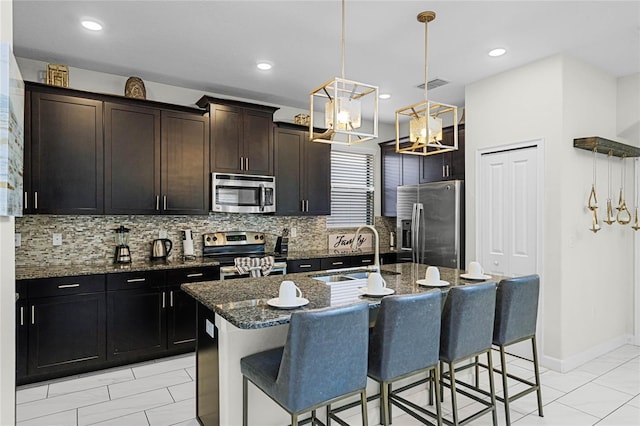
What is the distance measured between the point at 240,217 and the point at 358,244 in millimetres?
1963

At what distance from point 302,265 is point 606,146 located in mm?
3307

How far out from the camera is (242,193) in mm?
4500

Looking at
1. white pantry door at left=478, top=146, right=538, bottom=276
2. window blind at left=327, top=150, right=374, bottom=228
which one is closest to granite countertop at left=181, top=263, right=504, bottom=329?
white pantry door at left=478, top=146, right=538, bottom=276

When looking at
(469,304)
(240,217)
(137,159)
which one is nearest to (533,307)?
Answer: (469,304)

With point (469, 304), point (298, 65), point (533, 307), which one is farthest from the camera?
point (298, 65)

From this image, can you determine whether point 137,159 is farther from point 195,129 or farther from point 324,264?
point 324,264

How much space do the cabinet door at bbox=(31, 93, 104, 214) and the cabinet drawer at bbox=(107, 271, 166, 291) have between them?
0.66 meters

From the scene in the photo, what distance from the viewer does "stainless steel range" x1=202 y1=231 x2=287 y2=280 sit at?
447 centimetres

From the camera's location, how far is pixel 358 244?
19.5ft

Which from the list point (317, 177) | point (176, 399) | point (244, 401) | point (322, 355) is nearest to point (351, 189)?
point (317, 177)

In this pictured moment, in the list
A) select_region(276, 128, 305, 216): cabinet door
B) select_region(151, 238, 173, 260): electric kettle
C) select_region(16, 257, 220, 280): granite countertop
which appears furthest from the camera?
select_region(276, 128, 305, 216): cabinet door

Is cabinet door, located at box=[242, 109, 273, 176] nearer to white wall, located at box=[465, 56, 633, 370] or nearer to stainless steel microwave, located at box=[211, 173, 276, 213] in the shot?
stainless steel microwave, located at box=[211, 173, 276, 213]

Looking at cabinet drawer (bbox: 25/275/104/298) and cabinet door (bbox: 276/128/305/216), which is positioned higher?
cabinet door (bbox: 276/128/305/216)

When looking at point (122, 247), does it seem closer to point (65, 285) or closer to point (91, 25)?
point (65, 285)
